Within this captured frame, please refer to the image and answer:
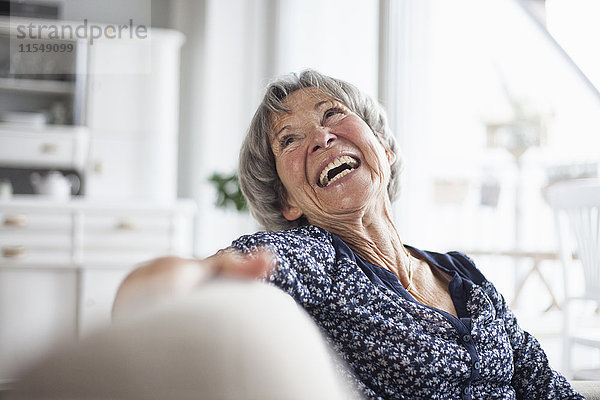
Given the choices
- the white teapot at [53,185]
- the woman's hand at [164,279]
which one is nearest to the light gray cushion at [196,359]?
the woman's hand at [164,279]

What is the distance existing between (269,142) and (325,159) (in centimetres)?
14

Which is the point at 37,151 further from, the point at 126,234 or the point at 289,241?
the point at 289,241

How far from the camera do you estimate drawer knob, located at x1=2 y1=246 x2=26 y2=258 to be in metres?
3.46

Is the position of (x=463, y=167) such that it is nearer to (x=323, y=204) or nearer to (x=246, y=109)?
(x=246, y=109)

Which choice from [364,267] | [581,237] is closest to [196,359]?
[364,267]

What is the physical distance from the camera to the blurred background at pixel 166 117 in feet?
8.57

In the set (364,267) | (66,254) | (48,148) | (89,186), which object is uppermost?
(48,148)

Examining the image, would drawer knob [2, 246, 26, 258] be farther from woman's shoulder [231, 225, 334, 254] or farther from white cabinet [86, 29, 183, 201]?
woman's shoulder [231, 225, 334, 254]

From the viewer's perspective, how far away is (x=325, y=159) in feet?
3.85

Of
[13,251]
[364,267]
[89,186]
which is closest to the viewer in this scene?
[364,267]

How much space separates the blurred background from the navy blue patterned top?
1.44 metres

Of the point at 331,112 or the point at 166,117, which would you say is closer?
the point at 331,112

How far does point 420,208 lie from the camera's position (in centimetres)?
254

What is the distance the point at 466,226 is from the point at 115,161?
12.7 ft
